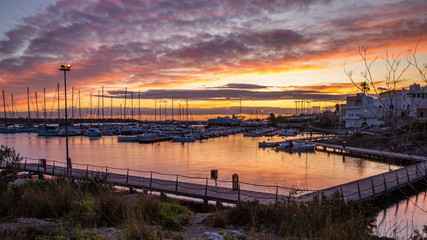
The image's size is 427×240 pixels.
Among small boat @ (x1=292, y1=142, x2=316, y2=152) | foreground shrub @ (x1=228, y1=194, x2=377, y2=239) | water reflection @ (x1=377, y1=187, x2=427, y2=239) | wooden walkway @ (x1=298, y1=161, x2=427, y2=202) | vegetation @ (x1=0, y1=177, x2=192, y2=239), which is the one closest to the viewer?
foreground shrub @ (x1=228, y1=194, x2=377, y2=239)

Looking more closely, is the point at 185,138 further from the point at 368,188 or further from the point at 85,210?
the point at 85,210

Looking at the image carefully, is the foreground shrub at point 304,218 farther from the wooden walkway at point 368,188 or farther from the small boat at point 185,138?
the small boat at point 185,138

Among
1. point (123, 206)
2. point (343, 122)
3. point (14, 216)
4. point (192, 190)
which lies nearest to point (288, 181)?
point (192, 190)

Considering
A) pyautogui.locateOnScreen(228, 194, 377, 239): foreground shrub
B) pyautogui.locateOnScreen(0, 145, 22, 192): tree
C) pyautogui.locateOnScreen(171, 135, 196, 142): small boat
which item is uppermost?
pyautogui.locateOnScreen(0, 145, 22, 192): tree

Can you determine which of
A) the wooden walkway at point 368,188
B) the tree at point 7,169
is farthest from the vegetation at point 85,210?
the wooden walkway at point 368,188

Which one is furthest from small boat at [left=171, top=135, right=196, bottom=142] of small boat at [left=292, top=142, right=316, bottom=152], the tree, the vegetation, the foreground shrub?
the foreground shrub

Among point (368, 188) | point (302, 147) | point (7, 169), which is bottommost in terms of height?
point (302, 147)

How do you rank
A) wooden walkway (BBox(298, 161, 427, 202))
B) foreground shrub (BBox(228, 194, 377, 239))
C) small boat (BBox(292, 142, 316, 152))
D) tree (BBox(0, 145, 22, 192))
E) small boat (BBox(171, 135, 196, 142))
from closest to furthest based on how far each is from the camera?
foreground shrub (BBox(228, 194, 377, 239)) → tree (BBox(0, 145, 22, 192)) → wooden walkway (BBox(298, 161, 427, 202)) → small boat (BBox(292, 142, 316, 152)) → small boat (BBox(171, 135, 196, 142))

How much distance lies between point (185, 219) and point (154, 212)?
1086mm

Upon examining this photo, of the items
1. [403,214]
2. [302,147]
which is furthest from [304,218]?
[302,147]

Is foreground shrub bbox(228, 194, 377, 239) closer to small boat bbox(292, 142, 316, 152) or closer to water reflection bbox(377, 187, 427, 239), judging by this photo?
water reflection bbox(377, 187, 427, 239)

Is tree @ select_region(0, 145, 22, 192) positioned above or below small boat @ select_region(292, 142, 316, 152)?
above

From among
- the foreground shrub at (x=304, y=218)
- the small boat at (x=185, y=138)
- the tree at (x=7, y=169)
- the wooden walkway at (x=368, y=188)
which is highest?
the tree at (x=7, y=169)

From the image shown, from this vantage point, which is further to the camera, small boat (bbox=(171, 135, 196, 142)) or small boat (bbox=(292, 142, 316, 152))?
small boat (bbox=(171, 135, 196, 142))
